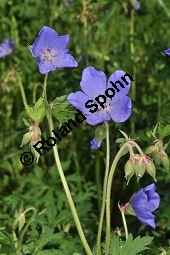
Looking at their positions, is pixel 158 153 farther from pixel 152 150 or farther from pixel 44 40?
pixel 44 40

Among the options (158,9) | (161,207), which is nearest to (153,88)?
(158,9)

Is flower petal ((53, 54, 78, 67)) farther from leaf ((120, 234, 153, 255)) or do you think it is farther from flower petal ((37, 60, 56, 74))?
leaf ((120, 234, 153, 255))

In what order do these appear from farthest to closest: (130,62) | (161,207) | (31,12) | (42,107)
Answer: (31,12) < (130,62) < (161,207) < (42,107)

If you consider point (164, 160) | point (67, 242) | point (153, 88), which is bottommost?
point (153, 88)

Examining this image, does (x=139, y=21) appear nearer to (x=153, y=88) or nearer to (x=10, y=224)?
(x=153, y=88)

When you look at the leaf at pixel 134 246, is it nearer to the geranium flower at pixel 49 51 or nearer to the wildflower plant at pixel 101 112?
the wildflower plant at pixel 101 112

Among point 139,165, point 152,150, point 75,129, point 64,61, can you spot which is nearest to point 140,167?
point 139,165

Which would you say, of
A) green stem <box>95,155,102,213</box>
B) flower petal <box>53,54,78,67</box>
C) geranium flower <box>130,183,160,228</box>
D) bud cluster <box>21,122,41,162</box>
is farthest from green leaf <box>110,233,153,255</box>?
green stem <box>95,155,102,213</box>
